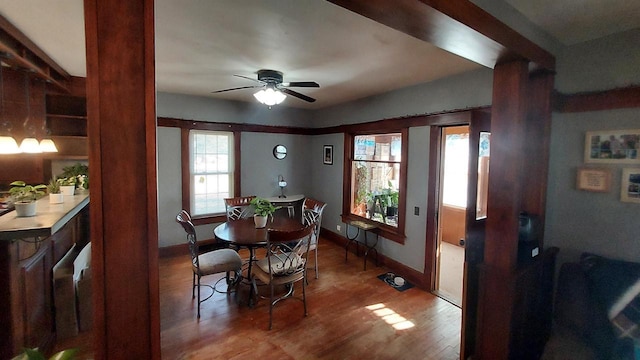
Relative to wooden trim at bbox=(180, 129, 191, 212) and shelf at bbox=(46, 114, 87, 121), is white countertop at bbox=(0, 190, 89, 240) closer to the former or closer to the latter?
shelf at bbox=(46, 114, 87, 121)

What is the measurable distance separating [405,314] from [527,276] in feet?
4.22

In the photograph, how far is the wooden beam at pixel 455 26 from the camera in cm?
118

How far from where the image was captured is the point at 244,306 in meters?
3.06

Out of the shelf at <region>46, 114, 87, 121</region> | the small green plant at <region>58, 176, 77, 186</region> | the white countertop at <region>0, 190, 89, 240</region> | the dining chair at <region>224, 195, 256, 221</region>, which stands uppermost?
the shelf at <region>46, 114, 87, 121</region>

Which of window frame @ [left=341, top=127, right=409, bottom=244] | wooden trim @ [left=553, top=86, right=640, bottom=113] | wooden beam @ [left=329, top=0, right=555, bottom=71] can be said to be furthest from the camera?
window frame @ [left=341, top=127, right=409, bottom=244]

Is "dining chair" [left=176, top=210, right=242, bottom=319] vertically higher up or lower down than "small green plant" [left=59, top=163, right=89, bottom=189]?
lower down

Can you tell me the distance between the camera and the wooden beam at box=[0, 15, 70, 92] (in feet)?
6.77

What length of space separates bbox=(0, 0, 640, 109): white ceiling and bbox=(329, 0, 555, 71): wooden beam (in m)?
0.27

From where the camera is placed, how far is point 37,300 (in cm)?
221

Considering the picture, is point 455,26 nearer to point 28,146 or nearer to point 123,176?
point 123,176

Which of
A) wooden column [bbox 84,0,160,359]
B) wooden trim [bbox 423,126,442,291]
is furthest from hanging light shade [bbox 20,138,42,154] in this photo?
wooden trim [bbox 423,126,442,291]

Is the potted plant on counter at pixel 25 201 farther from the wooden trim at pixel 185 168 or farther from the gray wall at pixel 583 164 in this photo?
the gray wall at pixel 583 164

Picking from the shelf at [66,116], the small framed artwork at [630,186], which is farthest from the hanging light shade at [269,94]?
the small framed artwork at [630,186]

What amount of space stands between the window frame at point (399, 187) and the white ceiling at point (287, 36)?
0.85 m
